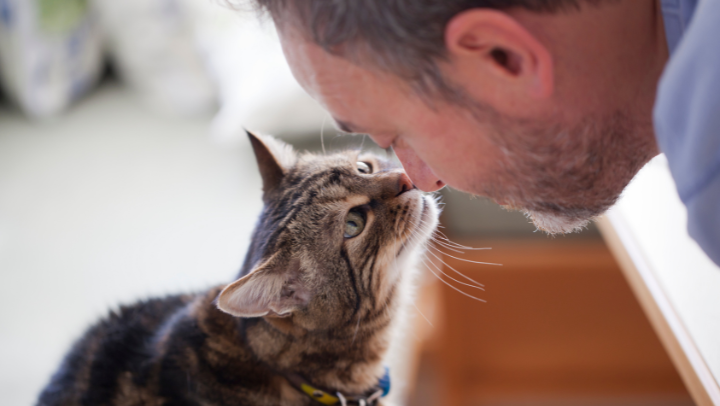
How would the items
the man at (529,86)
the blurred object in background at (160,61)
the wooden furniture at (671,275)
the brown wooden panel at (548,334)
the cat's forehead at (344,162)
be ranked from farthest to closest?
the brown wooden panel at (548,334), the blurred object in background at (160,61), the cat's forehead at (344,162), the wooden furniture at (671,275), the man at (529,86)

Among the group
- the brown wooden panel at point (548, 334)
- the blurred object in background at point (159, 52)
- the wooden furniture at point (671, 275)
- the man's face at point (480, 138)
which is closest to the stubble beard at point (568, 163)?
the man's face at point (480, 138)

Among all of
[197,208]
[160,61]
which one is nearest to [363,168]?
[197,208]

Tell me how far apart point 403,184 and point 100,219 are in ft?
3.78

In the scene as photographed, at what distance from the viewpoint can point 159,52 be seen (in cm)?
204

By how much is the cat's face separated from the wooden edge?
0.38 meters

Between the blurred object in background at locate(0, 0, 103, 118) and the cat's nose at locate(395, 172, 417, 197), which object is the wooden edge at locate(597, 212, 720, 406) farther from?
the blurred object in background at locate(0, 0, 103, 118)

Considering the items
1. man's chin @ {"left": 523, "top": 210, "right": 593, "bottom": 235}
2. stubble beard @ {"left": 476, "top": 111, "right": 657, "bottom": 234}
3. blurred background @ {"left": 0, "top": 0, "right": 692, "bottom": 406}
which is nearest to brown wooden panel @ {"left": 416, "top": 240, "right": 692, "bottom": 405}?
blurred background @ {"left": 0, "top": 0, "right": 692, "bottom": 406}

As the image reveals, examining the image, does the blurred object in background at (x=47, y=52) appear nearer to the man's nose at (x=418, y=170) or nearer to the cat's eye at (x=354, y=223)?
the cat's eye at (x=354, y=223)

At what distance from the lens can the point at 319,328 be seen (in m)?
1.05

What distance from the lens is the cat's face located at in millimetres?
1028

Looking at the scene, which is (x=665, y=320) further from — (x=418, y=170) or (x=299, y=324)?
(x=299, y=324)

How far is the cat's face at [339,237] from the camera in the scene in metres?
1.03

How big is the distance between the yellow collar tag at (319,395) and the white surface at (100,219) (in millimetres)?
484

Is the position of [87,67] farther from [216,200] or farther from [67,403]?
[67,403]
